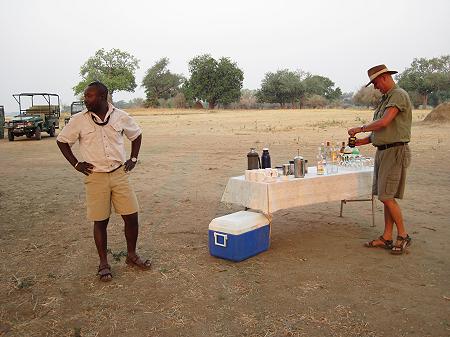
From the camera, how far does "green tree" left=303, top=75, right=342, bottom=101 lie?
231 ft

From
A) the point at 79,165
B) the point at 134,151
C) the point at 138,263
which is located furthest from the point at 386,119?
the point at 79,165

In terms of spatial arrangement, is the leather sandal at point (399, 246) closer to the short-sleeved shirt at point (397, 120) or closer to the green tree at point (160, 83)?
the short-sleeved shirt at point (397, 120)

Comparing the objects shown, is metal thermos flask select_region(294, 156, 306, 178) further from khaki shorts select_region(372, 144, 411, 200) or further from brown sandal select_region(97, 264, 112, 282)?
brown sandal select_region(97, 264, 112, 282)

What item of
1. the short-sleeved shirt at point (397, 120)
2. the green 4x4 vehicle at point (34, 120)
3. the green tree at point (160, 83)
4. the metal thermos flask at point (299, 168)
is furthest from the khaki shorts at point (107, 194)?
the green tree at point (160, 83)

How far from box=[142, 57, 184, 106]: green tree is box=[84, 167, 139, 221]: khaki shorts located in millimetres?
74233

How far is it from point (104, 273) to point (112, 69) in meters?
69.9

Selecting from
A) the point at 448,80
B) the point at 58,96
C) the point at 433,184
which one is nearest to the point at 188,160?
the point at 433,184

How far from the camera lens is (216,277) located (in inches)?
172

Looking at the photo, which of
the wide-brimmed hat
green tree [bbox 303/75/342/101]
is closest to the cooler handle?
the wide-brimmed hat

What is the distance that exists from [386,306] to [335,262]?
1028 mm

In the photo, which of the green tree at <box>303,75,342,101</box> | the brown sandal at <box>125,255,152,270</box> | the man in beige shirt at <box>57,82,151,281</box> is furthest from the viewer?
the green tree at <box>303,75,342,101</box>

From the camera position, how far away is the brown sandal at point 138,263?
458cm

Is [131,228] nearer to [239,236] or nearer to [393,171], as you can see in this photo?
[239,236]

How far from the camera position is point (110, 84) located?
65688mm
